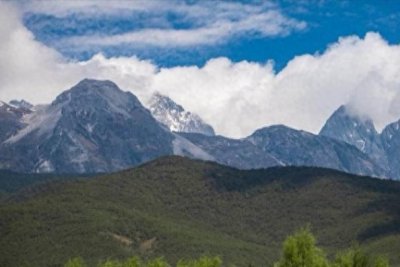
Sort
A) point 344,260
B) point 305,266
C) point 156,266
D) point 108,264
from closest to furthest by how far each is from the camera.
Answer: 1. point 305,266
2. point 344,260
3. point 156,266
4. point 108,264

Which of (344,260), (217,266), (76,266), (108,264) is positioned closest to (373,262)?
(344,260)

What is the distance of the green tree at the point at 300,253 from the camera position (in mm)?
106125

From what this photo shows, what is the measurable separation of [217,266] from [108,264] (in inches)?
972

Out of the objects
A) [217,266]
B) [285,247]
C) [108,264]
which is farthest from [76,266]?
[285,247]

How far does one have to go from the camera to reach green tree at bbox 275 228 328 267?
10612 cm

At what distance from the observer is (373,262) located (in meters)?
114

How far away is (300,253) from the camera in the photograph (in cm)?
10706

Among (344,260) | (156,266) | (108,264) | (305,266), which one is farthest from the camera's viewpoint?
(108,264)

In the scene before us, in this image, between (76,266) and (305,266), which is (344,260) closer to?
(305,266)

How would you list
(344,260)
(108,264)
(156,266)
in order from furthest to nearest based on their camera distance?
1. (108,264)
2. (156,266)
3. (344,260)

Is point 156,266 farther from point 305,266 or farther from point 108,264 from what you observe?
point 305,266

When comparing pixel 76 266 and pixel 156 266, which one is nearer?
pixel 156 266

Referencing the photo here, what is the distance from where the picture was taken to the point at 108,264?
136 metres

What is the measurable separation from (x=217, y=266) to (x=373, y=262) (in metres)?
22.1
